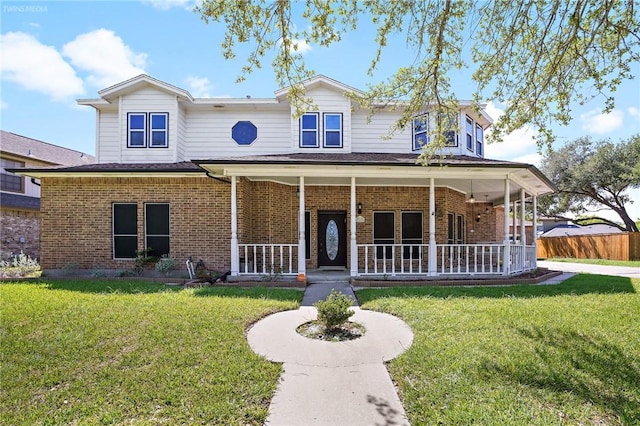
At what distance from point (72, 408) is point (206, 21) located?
522 centimetres

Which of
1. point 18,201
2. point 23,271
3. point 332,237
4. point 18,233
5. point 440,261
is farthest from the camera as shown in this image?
point 18,201

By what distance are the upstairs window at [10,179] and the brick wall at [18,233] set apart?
5.39ft

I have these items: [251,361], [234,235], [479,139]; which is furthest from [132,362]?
[479,139]

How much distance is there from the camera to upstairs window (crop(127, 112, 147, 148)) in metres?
12.6

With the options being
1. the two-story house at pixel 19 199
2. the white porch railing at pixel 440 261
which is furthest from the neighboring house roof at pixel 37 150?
the white porch railing at pixel 440 261

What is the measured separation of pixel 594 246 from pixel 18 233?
109 feet

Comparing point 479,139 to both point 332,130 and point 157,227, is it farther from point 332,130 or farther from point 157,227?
point 157,227

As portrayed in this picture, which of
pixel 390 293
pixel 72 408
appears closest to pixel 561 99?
pixel 390 293

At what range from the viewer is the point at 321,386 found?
3939mm

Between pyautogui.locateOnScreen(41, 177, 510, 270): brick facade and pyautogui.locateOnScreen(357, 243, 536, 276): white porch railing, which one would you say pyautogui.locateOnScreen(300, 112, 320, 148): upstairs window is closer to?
pyautogui.locateOnScreen(41, 177, 510, 270): brick facade

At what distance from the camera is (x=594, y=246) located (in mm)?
23734

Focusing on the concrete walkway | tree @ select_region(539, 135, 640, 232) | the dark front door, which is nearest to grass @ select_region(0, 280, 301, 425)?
the concrete walkway

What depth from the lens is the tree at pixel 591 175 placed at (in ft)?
81.5

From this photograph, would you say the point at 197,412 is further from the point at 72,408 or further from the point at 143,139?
the point at 143,139
